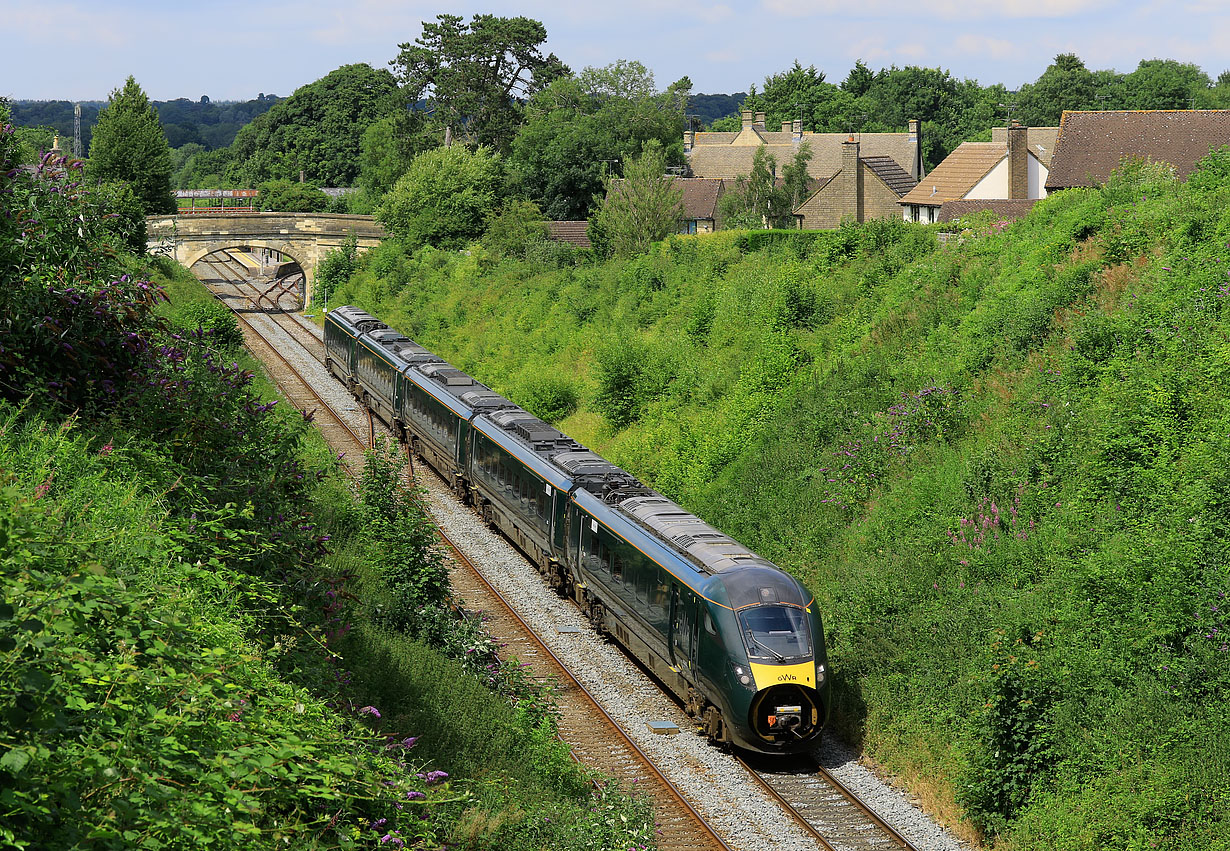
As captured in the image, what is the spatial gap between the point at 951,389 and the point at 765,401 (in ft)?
18.6

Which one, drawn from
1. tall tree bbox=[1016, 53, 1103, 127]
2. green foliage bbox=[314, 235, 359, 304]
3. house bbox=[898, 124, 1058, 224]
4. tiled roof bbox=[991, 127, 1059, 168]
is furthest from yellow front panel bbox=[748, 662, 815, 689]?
tall tree bbox=[1016, 53, 1103, 127]

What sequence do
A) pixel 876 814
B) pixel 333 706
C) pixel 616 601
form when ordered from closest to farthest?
1. pixel 333 706
2. pixel 876 814
3. pixel 616 601

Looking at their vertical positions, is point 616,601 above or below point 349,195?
below

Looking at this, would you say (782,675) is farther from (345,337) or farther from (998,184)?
(998,184)

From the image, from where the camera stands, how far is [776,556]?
21.4 meters

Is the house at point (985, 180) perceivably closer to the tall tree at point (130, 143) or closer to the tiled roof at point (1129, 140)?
the tiled roof at point (1129, 140)

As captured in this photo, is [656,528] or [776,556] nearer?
[656,528]

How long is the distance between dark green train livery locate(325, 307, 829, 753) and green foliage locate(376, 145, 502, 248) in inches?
1175

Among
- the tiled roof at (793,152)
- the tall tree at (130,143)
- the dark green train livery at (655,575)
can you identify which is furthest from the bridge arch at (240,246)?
the dark green train livery at (655,575)

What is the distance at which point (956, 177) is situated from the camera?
183 feet

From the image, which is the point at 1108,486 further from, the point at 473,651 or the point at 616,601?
the point at 473,651

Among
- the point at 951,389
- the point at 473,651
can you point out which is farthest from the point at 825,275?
the point at 473,651

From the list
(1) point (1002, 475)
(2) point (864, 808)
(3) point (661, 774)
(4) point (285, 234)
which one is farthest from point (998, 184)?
(3) point (661, 774)

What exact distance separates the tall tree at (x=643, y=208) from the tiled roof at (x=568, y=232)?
8420mm
